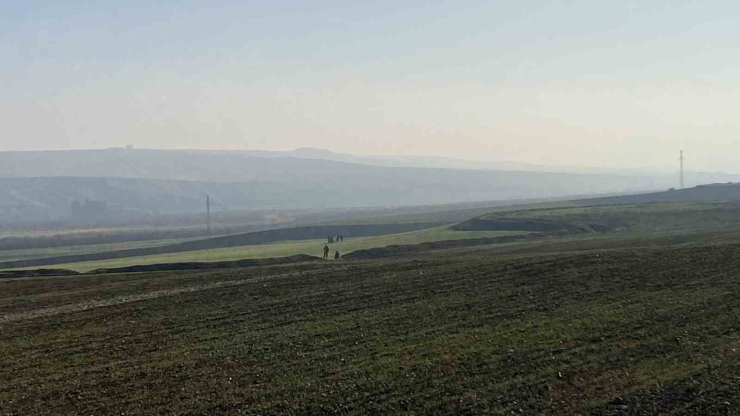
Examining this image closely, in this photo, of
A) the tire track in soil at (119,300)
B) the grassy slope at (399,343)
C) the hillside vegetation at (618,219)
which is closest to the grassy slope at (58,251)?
the hillside vegetation at (618,219)

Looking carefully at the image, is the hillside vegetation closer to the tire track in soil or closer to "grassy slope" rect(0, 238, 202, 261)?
the tire track in soil

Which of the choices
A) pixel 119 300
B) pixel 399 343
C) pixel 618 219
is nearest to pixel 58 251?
pixel 618 219

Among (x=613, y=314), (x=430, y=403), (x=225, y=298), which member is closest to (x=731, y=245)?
(x=613, y=314)

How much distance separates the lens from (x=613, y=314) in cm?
2803

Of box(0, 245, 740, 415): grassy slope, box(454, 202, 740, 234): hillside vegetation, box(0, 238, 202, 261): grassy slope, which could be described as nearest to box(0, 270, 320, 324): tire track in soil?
box(0, 245, 740, 415): grassy slope

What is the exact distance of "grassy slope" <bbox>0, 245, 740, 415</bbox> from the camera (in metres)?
19.7

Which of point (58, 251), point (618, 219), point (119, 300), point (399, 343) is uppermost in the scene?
point (618, 219)

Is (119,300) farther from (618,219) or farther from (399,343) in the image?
(618,219)

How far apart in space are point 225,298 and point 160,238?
105982mm

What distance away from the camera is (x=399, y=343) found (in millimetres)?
25203

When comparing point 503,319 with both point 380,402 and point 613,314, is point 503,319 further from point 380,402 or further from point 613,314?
point 380,402

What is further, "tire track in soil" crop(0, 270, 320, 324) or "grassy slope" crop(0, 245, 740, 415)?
"tire track in soil" crop(0, 270, 320, 324)

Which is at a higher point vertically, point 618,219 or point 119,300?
point 618,219

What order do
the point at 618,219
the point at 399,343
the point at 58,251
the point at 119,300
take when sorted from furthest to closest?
1. the point at 58,251
2. the point at 618,219
3. the point at 119,300
4. the point at 399,343
